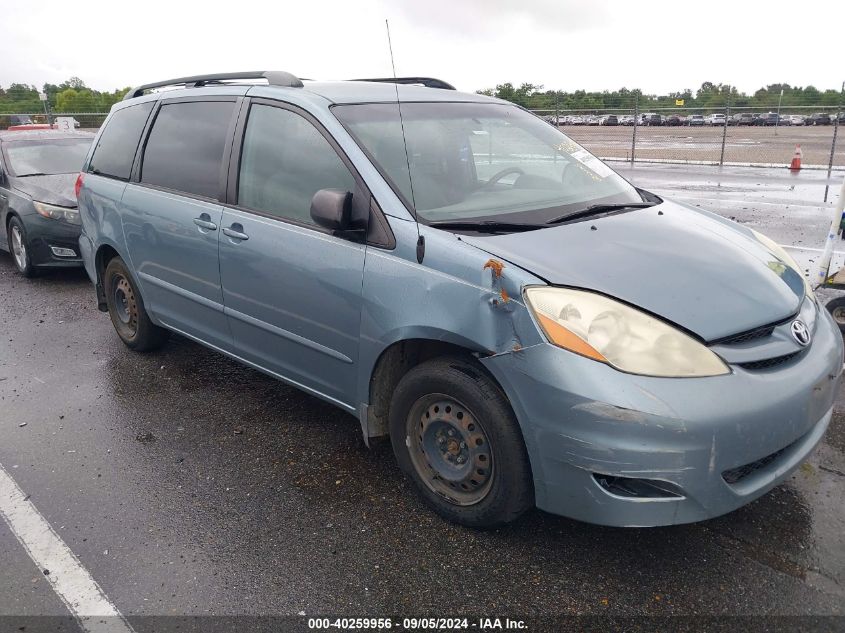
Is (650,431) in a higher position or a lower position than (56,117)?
lower

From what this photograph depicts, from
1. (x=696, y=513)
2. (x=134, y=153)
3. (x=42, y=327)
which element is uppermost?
(x=134, y=153)

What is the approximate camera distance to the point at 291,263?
11.0ft

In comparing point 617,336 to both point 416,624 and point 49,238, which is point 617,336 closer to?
point 416,624

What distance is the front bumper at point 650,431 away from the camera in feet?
7.68

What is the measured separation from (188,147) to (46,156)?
17.9 feet

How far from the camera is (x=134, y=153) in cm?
471

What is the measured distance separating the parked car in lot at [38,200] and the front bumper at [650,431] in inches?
A: 252

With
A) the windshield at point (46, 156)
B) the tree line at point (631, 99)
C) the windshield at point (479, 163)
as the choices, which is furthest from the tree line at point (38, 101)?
the windshield at point (479, 163)

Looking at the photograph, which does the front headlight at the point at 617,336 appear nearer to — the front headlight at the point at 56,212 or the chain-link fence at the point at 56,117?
the front headlight at the point at 56,212

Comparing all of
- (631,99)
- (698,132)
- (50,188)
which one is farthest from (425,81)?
(698,132)

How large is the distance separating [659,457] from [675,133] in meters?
32.3

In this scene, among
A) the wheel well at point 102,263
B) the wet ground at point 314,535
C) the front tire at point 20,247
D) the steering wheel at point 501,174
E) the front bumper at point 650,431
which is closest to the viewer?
the front bumper at point 650,431

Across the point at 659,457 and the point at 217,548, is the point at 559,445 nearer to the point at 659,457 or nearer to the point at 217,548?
the point at 659,457

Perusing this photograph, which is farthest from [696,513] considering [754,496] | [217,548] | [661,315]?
[217,548]
